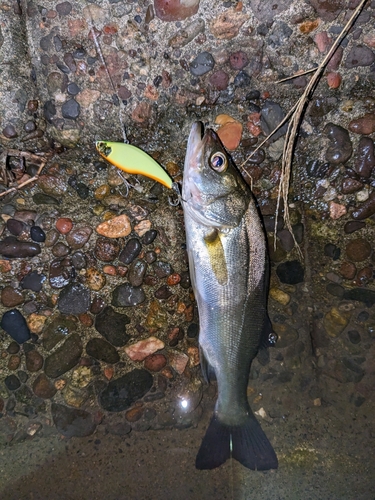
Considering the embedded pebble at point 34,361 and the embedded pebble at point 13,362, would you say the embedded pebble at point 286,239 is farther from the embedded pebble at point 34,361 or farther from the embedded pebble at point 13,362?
the embedded pebble at point 13,362

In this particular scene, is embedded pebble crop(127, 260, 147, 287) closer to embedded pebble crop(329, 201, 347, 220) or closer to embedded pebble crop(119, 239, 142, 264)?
embedded pebble crop(119, 239, 142, 264)

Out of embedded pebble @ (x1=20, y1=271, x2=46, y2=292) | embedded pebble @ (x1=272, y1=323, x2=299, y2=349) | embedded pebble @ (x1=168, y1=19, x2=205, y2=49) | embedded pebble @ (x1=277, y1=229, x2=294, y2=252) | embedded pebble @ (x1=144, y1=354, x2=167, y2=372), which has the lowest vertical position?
embedded pebble @ (x1=144, y1=354, x2=167, y2=372)

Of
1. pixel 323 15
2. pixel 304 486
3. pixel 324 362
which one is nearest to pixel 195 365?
pixel 324 362

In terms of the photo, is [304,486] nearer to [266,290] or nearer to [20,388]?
[266,290]

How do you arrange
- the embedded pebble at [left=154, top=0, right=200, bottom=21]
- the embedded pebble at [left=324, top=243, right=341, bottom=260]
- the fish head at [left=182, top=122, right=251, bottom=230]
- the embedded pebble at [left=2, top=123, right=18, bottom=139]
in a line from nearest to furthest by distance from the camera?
the fish head at [left=182, top=122, right=251, bottom=230], the embedded pebble at [left=154, top=0, right=200, bottom=21], the embedded pebble at [left=2, top=123, right=18, bottom=139], the embedded pebble at [left=324, top=243, right=341, bottom=260]

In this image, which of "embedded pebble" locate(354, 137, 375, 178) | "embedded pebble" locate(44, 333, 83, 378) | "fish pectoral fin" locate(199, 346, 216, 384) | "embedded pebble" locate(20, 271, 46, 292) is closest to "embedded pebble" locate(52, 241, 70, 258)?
"embedded pebble" locate(20, 271, 46, 292)

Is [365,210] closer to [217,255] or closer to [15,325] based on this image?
[217,255]
